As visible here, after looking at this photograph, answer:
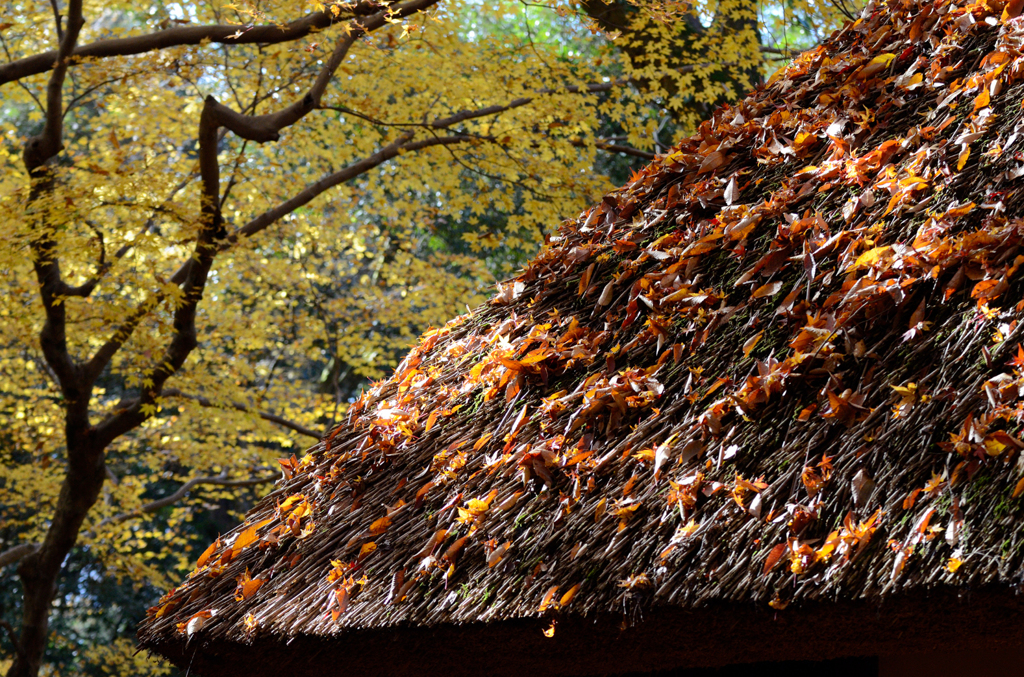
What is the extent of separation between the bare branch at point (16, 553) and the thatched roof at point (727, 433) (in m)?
6.03

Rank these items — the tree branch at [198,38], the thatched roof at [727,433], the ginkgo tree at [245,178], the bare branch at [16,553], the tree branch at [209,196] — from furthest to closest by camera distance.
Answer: the bare branch at [16,553] → the ginkgo tree at [245,178] → the tree branch at [209,196] → the tree branch at [198,38] → the thatched roof at [727,433]

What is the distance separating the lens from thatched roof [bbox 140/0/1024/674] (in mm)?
1519

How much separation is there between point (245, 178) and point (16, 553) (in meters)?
4.56

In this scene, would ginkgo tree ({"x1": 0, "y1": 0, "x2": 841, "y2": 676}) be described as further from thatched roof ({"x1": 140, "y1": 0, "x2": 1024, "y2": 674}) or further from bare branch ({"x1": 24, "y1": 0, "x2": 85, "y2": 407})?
thatched roof ({"x1": 140, "y1": 0, "x2": 1024, "y2": 674})

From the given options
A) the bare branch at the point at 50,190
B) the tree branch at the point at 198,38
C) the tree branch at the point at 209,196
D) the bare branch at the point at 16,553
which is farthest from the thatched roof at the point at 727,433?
the bare branch at the point at 16,553

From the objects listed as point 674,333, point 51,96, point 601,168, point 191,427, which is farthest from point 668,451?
point 601,168

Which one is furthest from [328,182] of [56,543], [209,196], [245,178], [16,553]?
[16,553]

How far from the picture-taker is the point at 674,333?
2406 mm

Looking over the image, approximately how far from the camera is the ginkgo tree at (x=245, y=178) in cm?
606

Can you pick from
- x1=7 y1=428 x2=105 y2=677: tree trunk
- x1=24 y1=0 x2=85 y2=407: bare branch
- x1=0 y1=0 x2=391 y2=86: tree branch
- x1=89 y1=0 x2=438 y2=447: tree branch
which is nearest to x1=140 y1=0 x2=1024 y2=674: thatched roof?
x1=0 y1=0 x2=391 y2=86: tree branch

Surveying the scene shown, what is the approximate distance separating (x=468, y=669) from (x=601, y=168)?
11.4 meters

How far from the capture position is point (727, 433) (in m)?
1.93

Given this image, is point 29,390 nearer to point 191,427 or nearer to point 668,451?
point 191,427

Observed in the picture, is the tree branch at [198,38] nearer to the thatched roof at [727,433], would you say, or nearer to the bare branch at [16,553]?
the thatched roof at [727,433]
